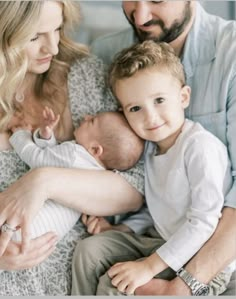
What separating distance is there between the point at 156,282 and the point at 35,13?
2.76 feet

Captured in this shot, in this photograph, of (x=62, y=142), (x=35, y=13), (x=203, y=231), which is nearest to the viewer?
(x=203, y=231)

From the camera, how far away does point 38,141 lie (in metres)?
1.63

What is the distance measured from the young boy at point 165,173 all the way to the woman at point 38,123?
88mm

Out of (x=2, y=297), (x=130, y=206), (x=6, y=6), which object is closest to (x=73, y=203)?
(x=130, y=206)

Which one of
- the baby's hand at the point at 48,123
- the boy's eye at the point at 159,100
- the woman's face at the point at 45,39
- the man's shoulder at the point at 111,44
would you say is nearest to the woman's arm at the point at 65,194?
the baby's hand at the point at 48,123

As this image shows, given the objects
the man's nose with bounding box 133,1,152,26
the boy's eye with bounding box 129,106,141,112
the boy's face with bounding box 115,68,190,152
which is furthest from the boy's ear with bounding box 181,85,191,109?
the man's nose with bounding box 133,1,152,26

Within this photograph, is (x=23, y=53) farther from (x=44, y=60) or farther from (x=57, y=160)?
(x=57, y=160)

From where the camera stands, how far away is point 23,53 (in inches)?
64.4

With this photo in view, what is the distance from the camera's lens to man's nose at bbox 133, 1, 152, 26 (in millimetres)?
1645

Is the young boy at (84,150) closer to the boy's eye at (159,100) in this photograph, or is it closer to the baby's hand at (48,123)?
the baby's hand at (48,123)

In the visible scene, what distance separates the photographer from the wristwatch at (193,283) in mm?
1479

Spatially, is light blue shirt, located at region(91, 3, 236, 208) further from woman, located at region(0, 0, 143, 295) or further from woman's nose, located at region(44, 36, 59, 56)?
woman's nose, located at region(44, 36, 59, 56)

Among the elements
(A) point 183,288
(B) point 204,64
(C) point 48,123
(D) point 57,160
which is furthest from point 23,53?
(A) point 183,288

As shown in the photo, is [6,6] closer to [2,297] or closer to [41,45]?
[41,45]
